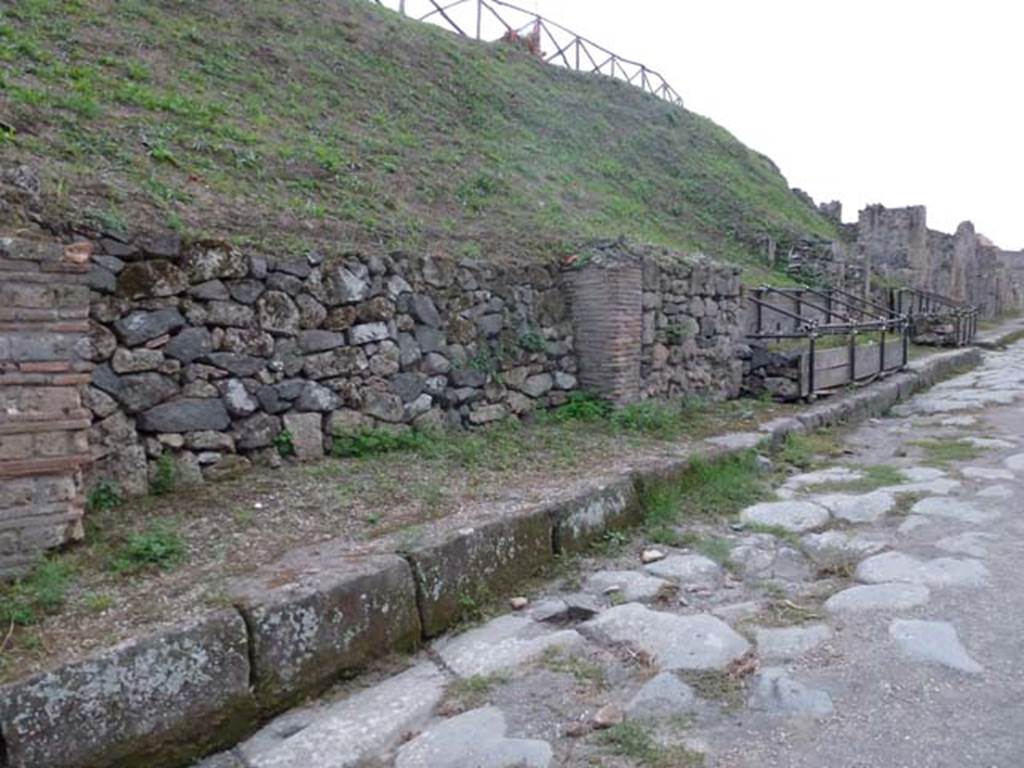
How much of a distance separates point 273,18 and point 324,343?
7.50m

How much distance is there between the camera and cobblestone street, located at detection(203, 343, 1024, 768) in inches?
94.8

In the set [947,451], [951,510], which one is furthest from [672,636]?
[947,451]

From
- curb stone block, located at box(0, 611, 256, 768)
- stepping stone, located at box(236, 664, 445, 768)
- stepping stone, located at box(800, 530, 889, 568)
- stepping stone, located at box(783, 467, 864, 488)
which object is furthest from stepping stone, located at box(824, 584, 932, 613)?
curb stone block, located at box(0, 611, 256, 768)

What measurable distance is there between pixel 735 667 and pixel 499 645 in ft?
3.10

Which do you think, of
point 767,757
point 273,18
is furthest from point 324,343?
point 273,18

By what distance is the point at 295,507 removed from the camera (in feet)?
12.8

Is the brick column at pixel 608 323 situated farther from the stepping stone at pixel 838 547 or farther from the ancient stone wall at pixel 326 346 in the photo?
the stepping stone at pixel 838 547

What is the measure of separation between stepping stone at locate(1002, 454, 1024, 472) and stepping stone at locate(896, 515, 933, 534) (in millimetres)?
1640

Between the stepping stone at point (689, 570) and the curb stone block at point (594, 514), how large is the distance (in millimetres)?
411

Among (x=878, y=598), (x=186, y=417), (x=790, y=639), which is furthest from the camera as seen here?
(x=186, y=417)

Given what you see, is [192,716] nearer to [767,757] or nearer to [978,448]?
[767,757]

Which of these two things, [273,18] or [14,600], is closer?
[14,600]

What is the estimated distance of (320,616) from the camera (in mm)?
2934

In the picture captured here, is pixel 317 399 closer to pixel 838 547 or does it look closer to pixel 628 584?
pixel 628 584
